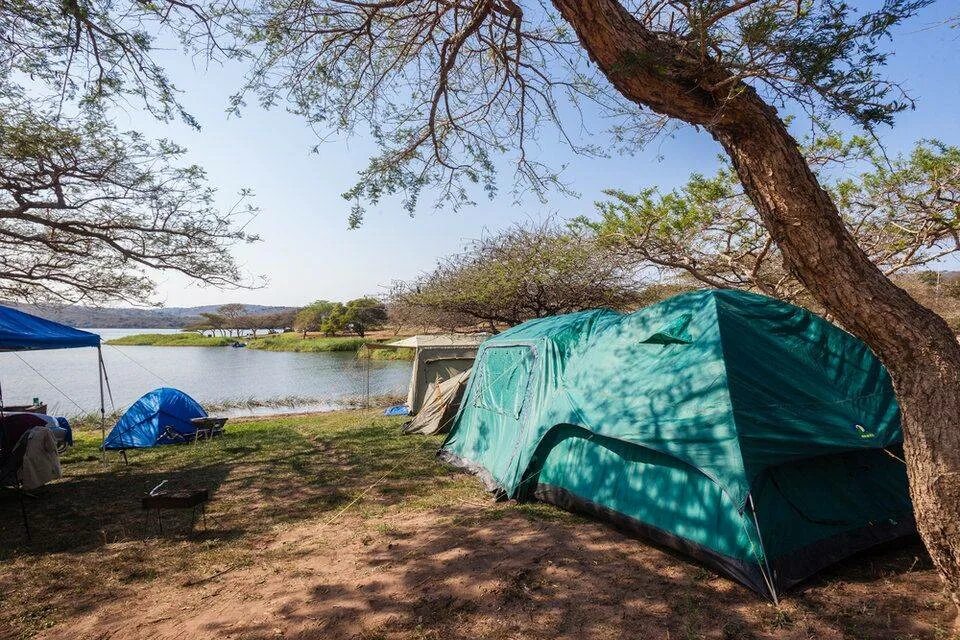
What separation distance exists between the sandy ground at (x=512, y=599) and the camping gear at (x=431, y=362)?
7389mm

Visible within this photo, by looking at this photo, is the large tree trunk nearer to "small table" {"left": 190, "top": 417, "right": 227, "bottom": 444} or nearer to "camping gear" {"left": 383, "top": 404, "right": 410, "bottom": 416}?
"small table" {"left": 190, "top": 417, "right": 227, "bottom": 444}

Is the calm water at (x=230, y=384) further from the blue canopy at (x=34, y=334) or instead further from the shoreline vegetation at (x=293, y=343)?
the blue canopy at (x=34, y=334)

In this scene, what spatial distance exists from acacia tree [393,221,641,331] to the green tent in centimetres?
673

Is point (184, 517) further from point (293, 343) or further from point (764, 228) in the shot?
point (293, 343)

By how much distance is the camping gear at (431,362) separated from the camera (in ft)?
36.9

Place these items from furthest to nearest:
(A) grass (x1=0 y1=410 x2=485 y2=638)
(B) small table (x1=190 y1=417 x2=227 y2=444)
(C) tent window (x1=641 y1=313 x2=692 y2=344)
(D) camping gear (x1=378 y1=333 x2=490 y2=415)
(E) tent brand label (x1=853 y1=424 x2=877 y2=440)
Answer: (D) camping gear (x1=378 y1=333 x2=490 y2=415)
(B) small table (x1=190 y1=417 x2=227 y2=444)
(C) tent window (x1=641 y1=313 x2=692 y2=344)
(A) grass (x1=0 y1=410 x2=485 y2=638)
(E) tent brand label (x1=853 y1=424 x2=877 y2=440)

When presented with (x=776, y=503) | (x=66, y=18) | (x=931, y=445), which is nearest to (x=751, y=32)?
(x=931, y=445)

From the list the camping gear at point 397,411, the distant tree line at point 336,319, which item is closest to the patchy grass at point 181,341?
the distant tree line at point 336,319

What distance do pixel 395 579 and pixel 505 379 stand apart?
289 centimetres

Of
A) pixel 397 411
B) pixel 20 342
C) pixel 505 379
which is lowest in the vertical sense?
pixel 397 411

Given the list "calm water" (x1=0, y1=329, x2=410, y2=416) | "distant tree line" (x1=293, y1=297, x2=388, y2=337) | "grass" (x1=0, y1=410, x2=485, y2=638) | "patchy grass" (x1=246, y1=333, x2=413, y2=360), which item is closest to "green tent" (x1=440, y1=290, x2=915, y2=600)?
"grass" (x1=0, y1=410, x2=485, y2=638)

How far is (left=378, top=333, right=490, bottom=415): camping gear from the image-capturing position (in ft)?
36.9

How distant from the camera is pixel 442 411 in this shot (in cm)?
877

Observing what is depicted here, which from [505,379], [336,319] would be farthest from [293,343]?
[505,379]
